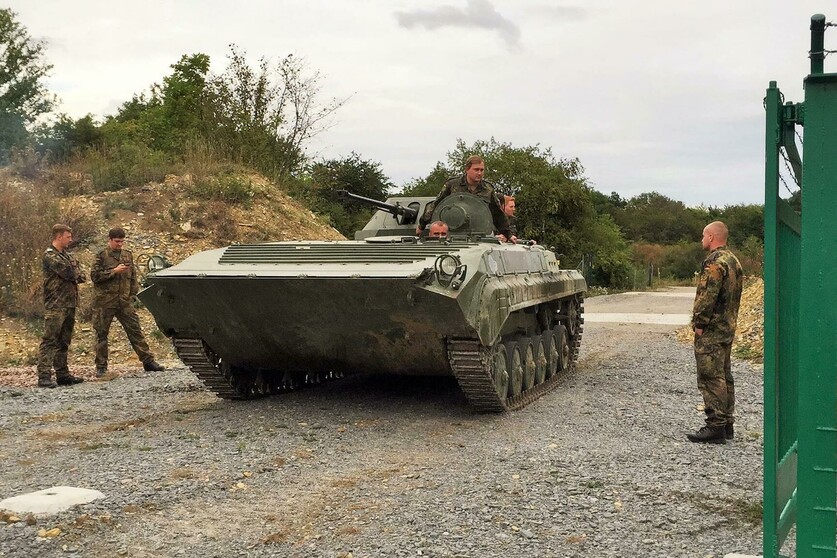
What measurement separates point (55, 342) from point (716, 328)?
23.0 ft

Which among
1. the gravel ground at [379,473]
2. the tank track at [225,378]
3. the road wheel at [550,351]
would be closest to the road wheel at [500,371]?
the gravel ground at [379,473]

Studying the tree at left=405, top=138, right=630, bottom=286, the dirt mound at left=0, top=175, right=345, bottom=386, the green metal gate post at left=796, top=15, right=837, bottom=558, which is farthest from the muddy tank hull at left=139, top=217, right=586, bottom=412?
the tree at left=405, top=138, right=630, bottom=286

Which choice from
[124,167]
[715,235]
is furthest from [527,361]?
[124,167]

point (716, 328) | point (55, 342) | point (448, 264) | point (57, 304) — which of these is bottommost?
point (55, 342)

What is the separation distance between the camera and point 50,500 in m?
5.16

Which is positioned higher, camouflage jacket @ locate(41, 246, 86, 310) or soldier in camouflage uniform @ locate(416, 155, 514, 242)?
soldier in camouflage uniform @ locate(416, 155, 514, 242)

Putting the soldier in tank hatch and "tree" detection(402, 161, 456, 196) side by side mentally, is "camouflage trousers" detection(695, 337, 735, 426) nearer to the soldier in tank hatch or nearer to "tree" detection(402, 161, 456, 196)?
the soldier in tank hatch

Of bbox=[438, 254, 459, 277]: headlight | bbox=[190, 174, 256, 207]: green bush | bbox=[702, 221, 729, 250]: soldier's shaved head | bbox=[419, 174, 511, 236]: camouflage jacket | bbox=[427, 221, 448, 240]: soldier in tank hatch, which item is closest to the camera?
bbox=[702, 221, 729, 250]: soldier's shaved head

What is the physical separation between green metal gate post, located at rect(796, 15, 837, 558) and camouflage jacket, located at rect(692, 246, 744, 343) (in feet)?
14.9

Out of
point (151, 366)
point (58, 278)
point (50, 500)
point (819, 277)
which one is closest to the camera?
point (819, 277)

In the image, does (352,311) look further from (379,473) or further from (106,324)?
(106,324)

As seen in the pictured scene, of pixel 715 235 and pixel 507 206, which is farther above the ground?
pixel 507 206

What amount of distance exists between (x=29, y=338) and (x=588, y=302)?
17.5 metres

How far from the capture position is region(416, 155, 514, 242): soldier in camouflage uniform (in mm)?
10016
